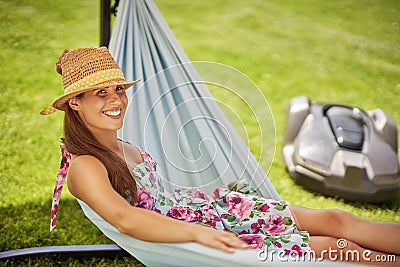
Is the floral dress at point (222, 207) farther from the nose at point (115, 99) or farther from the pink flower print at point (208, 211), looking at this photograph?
the nose at point (115, 99)

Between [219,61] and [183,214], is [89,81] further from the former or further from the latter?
[219,61]

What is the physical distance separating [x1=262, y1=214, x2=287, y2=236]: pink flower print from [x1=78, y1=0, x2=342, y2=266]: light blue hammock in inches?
5.3

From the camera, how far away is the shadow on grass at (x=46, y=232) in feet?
6.20

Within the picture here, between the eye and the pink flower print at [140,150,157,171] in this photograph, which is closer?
the eye

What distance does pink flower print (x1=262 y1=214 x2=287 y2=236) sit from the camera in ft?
5.17

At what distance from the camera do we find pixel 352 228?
4.97 feet

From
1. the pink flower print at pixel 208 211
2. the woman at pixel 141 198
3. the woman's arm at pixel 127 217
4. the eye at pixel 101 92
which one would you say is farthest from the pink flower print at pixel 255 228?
the eye at pixel 101 92

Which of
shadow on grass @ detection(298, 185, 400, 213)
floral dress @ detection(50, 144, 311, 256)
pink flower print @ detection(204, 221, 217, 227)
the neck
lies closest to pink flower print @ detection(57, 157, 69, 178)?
floral dress @ detection(50, 144, 311, 256)

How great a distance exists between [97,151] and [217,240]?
408 mm

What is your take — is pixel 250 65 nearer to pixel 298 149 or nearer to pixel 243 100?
pixel 298 149

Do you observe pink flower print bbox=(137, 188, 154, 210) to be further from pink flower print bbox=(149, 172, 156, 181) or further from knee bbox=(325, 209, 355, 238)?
knee bbox=(325, 209, 355, 238)

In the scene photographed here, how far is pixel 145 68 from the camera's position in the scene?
1888mm

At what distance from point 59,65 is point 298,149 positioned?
1182 mm

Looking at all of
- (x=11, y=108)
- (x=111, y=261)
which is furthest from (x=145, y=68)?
(x=11, y=108)
